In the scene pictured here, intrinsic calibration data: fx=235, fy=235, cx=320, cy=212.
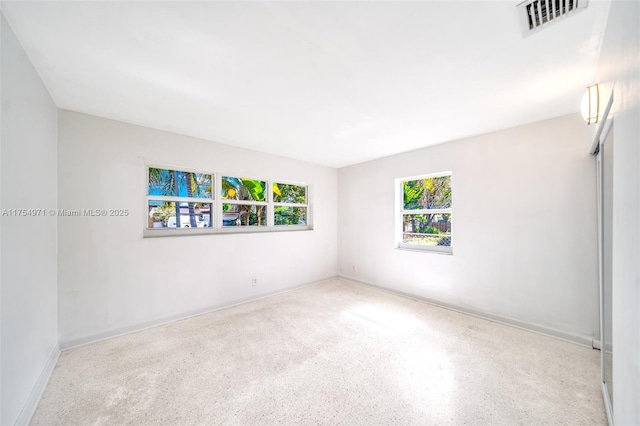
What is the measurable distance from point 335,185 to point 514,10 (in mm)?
3959

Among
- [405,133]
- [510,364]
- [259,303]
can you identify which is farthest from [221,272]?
[510,364]

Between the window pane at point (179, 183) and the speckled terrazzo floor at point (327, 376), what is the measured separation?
1702mm

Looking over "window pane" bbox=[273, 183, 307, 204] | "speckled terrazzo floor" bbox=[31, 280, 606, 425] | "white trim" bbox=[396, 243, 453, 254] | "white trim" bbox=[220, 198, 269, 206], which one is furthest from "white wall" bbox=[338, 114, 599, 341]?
"white trim" bbox=[220, 198, 269, 206]

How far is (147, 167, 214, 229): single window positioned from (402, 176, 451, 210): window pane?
3.24m

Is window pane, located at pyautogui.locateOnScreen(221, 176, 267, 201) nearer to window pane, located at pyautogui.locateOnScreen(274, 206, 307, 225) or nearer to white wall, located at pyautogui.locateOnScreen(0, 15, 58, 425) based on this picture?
window pane, located at pyautogui.locateOnScreen(274, 206, 307, 225)

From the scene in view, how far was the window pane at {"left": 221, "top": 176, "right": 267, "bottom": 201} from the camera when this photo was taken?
3.65 meters

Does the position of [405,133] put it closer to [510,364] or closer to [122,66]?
[510,364]

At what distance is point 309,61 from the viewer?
1.71 m

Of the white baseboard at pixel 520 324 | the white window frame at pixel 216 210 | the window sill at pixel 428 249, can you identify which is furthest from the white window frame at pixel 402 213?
the white window frame at pixel 216 210

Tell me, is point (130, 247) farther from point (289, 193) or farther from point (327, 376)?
point (327, 376)

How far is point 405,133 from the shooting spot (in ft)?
10.3

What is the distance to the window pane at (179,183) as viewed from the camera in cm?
307

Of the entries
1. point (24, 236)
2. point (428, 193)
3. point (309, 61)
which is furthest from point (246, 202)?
point (428, 193)

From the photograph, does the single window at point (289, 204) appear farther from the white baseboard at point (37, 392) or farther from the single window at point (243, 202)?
the white baseboard at point (37, 392)
